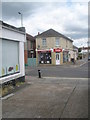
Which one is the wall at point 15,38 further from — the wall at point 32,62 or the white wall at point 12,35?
the wall at point 32,62

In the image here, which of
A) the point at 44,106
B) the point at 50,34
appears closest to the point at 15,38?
the point at 44,106

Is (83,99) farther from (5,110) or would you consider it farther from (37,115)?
(5,110)

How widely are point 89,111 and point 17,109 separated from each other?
2.47m

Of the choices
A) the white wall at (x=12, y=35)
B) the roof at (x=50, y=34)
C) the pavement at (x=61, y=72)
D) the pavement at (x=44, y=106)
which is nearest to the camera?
the pavement at (x=44, y=106)

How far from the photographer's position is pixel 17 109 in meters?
5.92

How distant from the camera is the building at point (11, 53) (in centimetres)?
940

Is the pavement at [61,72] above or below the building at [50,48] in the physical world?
below

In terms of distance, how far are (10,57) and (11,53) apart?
0.28 m

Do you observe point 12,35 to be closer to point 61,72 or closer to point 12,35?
point 12,35

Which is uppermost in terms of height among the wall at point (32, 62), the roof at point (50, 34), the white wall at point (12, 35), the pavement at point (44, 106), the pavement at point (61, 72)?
the roof at point (50, 34)

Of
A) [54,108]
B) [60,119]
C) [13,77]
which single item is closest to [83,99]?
[54,108]

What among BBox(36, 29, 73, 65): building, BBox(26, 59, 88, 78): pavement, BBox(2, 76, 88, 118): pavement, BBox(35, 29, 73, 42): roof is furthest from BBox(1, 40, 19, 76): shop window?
BBox(35, 29, 73, 42): roof

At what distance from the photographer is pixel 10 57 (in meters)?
10.4

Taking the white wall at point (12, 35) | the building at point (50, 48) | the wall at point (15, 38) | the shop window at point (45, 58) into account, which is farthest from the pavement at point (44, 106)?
the shop window at point (45, 58)
